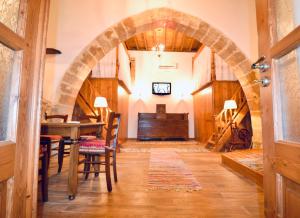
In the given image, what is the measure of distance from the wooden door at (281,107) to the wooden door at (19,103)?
1.13 meters

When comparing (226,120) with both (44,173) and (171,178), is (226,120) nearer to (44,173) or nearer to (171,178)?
(171,178)

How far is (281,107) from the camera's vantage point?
0.87 m

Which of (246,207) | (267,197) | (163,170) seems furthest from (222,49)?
(267,197)

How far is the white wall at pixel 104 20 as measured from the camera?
316 cm

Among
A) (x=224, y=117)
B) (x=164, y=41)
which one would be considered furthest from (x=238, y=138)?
(x=164, y=41)

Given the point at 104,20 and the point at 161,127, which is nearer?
the point at 104,20

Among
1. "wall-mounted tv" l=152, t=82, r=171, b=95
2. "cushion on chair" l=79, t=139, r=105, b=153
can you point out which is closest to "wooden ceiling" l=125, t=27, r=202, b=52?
"wall-mounted tv" l=152, t=82, r=171, b=95

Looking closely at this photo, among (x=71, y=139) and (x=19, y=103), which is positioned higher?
(x=19, y=103)

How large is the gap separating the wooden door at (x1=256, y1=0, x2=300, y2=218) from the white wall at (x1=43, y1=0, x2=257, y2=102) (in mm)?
2542

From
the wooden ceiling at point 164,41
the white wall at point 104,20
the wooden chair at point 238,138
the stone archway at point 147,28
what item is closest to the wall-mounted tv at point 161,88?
the wooden ceiling at point 164,41

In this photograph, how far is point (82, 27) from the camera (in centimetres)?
321

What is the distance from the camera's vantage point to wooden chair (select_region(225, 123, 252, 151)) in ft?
14.9

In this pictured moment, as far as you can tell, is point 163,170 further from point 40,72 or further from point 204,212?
point 40,72

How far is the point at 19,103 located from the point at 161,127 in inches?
246
